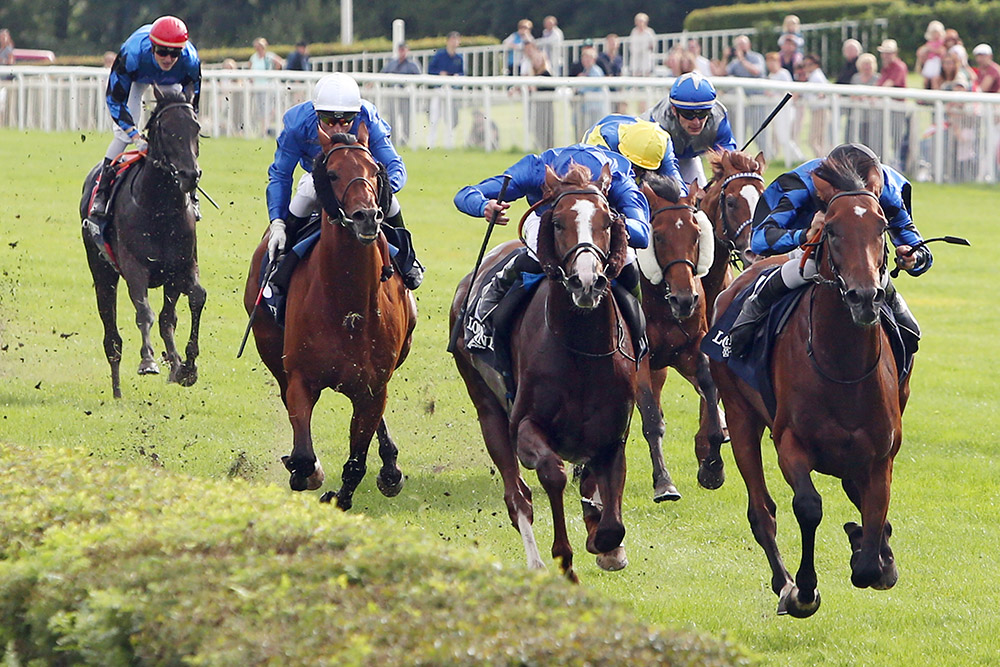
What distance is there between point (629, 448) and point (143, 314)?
3.16 metres

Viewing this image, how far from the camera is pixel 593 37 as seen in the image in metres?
37.9

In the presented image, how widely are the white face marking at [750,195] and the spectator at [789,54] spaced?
46.2 ft

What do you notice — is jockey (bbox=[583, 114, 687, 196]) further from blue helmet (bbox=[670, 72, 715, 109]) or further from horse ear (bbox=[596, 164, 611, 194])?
horse ear (bbox=[596, 164, 611, 194])

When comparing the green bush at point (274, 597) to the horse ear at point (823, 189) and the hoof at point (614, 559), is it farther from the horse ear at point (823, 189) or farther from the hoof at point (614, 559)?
the horse ear at point (823, 189)

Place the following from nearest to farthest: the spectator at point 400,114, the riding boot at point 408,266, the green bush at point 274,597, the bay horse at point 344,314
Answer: the green bush at point 274,597
the bay horse at point 344,314
the riding boot at point 408,266
the spectator at point 400,114

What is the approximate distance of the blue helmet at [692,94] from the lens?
27.5 feet

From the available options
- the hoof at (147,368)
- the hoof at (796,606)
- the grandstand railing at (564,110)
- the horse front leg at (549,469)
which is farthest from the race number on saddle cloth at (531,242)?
the grandstand railing at (564,110)

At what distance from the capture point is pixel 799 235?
593 cm

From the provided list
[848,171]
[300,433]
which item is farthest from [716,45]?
[848,171]

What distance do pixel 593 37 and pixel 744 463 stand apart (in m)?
32.3

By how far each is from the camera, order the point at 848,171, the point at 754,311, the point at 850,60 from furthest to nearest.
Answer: the point at 850,60
the point at 754,311
the point at 848,171

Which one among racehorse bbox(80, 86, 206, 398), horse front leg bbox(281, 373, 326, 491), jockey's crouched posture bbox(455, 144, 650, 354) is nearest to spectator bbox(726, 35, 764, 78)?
racehorse bbox(80, 86, 206, 398)

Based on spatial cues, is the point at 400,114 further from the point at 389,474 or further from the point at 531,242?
the point at 531,242

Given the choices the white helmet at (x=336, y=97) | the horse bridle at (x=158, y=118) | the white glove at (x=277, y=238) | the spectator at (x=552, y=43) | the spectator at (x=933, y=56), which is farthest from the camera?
the spectator at (x=552, y=43)
